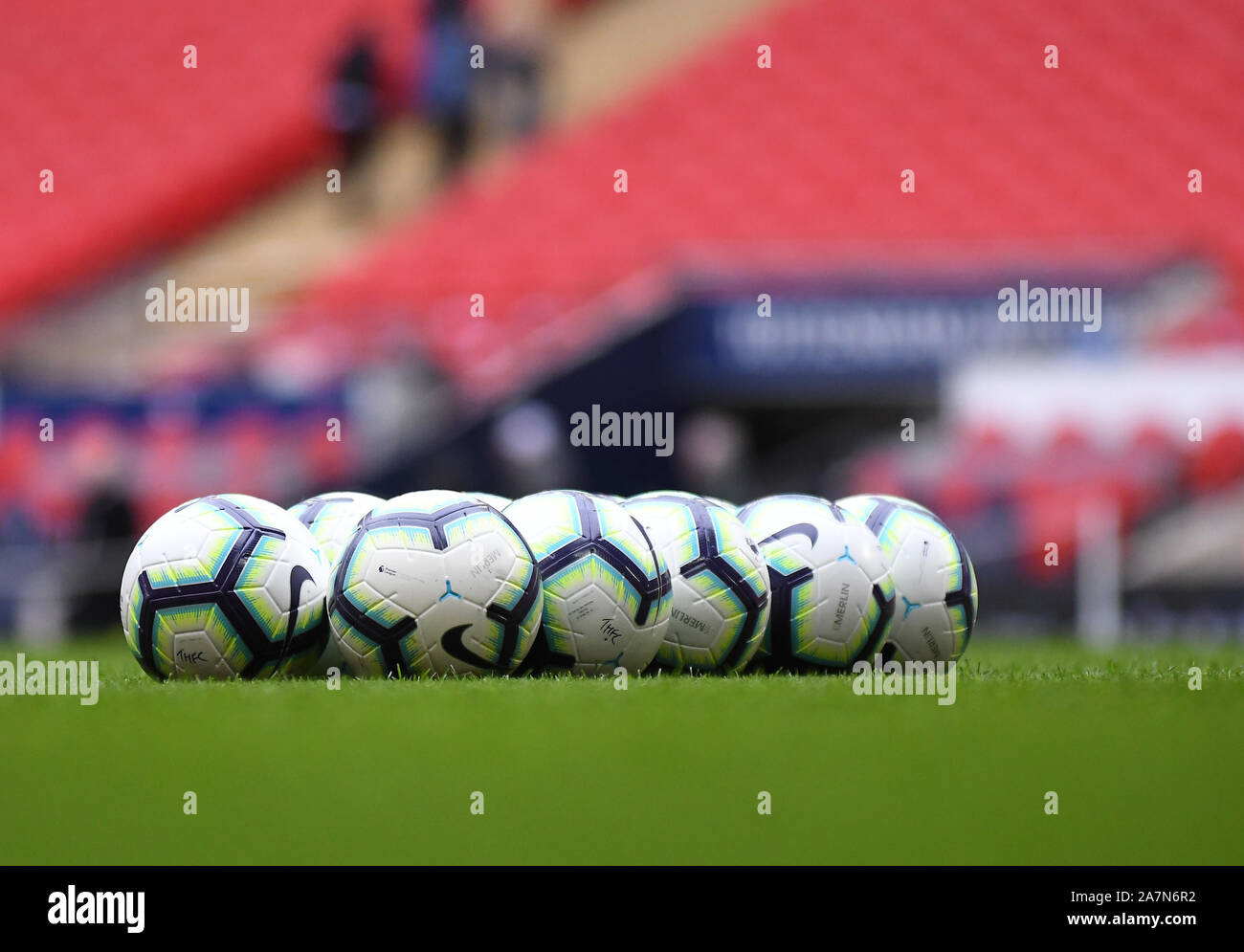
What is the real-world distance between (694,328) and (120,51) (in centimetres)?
1206

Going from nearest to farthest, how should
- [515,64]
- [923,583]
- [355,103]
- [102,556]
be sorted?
[923,583], [102,556], [355,103], [515,64]

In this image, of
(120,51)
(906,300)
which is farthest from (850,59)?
(120,51)

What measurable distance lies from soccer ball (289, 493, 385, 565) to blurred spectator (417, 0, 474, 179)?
15.8 m

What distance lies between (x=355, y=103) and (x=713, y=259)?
6.13m

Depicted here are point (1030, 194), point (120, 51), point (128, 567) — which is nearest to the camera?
point (128, 567)

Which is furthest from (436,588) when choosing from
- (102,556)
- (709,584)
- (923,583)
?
(102,556)

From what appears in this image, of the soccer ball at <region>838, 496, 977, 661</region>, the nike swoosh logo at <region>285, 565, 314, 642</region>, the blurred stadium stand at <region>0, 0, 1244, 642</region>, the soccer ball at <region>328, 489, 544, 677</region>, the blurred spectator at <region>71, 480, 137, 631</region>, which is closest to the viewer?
the soccer ball at <region>328, 489, 544, 677</region>

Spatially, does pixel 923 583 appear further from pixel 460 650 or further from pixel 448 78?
pixel 448 78

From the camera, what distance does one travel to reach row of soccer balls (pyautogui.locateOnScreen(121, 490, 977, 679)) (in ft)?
23.0

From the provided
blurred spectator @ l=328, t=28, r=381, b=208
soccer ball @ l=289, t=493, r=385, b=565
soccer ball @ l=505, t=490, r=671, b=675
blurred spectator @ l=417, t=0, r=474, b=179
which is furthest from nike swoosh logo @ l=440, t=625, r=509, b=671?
blurred spectator @ l=417, t=0, r=474, b=179

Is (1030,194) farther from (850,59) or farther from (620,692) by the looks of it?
(620,692)

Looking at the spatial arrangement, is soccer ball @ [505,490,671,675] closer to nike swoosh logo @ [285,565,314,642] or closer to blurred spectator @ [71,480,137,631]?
nike swoosh logo @ [285,565,314,642]

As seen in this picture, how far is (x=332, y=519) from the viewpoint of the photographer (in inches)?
320

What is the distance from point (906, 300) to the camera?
701 inches
